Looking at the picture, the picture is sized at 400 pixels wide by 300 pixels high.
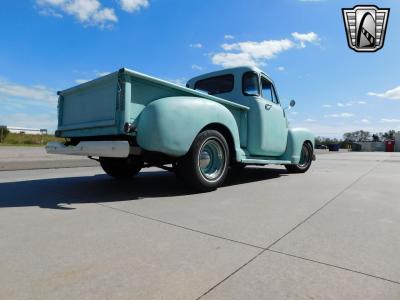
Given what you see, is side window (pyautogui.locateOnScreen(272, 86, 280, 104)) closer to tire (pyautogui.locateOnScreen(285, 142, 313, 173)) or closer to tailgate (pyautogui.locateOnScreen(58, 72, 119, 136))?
tire (pyautogui.locateOnScreen(285, 142, 313, 173))

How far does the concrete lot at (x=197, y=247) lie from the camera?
162cm

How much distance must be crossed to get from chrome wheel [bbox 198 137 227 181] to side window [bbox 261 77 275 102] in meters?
1.91

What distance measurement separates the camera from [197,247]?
7.20ft

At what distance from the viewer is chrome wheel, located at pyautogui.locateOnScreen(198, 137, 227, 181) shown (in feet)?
14.5

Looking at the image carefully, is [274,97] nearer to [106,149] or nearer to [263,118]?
[263,118]

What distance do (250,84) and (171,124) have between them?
2.57 metres

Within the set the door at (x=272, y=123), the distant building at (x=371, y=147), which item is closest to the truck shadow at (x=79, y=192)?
the door at (x=272, y=123)

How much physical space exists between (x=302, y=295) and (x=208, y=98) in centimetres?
326

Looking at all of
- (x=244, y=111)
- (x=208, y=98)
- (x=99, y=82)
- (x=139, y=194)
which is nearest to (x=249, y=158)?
(x=244, y=111)

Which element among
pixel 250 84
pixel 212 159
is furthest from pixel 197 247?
pixel 250 84

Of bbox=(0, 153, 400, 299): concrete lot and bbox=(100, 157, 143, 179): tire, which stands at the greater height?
bbox=(100, 157, 143, 179): tire

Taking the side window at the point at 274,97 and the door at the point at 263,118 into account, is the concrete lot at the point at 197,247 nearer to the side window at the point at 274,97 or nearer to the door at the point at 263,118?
the door at the point at 263,118

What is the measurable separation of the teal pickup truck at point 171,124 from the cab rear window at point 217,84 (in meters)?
0.02

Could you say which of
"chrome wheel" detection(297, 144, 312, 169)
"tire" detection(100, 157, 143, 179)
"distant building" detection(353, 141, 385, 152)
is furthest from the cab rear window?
"distant building" detection(353, 141, 385, 152)
